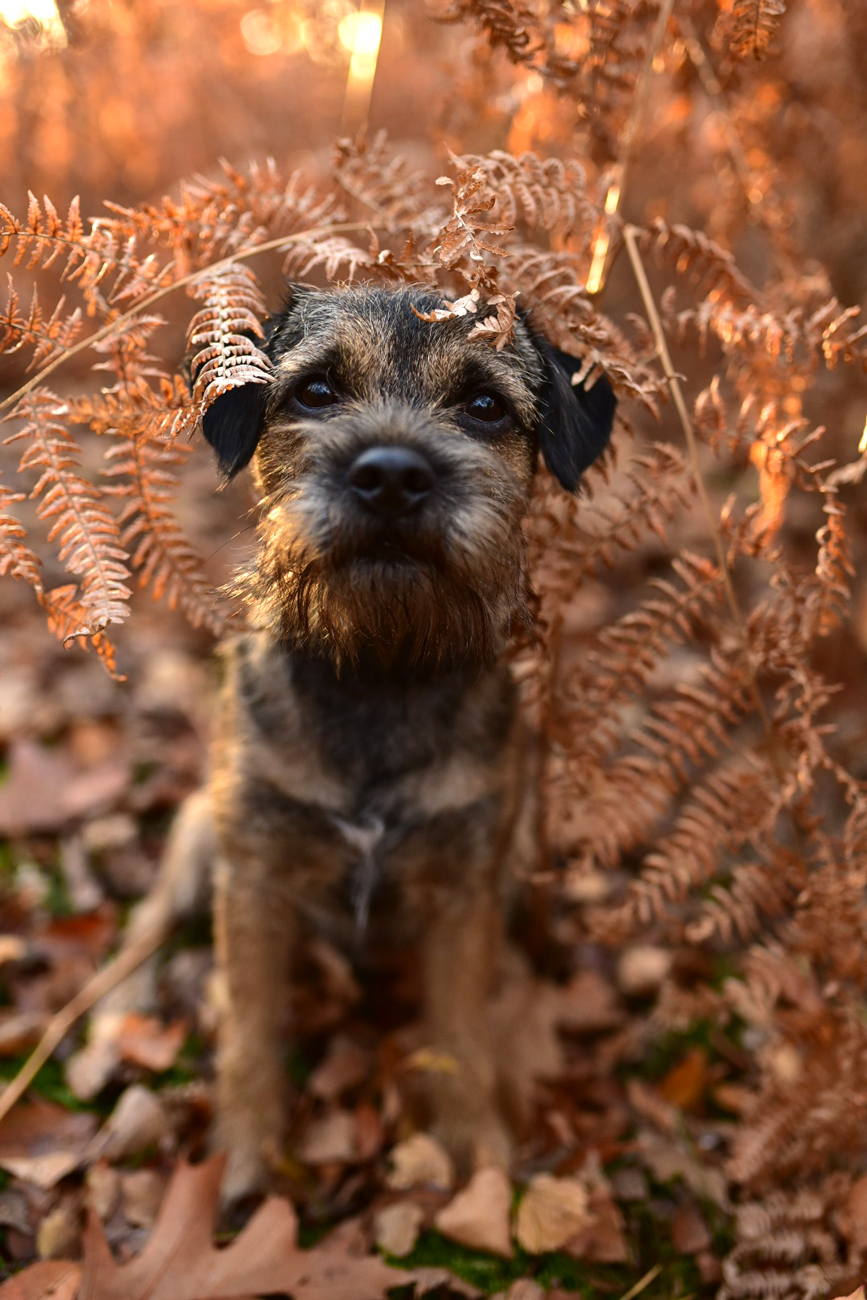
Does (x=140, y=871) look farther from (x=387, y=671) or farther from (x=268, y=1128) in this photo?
(x=387, y=671)

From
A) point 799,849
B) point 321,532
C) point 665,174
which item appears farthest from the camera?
point 665,174

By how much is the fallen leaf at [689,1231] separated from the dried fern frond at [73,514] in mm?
2243

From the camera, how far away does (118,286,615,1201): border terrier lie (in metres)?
1.92

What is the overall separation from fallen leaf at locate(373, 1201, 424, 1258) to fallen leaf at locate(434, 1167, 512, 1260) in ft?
0.22

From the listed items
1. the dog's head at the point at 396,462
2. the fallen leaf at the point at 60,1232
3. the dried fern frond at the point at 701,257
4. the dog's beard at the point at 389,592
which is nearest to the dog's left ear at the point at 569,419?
the dog's head at the point at 396,462

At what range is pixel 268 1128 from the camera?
2.61m

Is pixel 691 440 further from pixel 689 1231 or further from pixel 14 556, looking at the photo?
pixel 689 1231

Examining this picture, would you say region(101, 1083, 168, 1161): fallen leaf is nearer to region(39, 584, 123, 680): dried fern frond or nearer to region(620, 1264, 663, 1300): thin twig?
region(620, 1264, 663, 1300): thin twig

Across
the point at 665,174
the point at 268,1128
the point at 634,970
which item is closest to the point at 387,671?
the point at 268,1128

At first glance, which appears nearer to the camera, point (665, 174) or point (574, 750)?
point (574, 750)

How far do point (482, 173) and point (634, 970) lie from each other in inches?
108

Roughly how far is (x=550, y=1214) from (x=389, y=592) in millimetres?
1805

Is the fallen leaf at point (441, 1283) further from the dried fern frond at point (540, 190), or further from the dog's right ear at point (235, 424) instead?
the dried fern frond at point (540, 190)

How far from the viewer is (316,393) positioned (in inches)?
87.5
